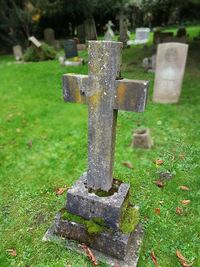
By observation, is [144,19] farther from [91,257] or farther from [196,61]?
[91,257]

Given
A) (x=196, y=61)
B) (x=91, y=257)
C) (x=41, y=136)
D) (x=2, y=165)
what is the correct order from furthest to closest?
1. (x=196, y=61)
2. (x=41, y=136)
3. (x=2, y=165)
4. (x=91, y=257)

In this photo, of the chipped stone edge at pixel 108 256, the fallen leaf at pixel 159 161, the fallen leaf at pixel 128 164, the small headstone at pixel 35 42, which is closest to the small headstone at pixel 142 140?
the fallen leaf at pixel 159 161

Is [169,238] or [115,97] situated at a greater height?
[115,97]

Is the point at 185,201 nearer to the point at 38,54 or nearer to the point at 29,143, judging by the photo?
the point at 29,143

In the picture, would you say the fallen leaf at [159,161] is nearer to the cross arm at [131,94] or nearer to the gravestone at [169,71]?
the cross arm at [131,94]

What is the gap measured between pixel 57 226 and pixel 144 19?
29226 millimetres

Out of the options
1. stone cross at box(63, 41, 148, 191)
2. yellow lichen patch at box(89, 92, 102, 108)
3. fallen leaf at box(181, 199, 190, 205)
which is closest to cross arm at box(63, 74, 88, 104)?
stone cross at box(63, 41, 148, 191)

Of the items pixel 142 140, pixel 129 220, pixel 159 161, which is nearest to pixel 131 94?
pixel 129 220

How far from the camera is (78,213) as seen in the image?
12.1ft

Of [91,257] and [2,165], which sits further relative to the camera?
[2,165]

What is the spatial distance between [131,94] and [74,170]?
2.71 metres

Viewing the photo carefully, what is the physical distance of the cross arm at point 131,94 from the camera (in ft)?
9.94

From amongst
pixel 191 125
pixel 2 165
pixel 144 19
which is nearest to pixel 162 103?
pixel 191 125

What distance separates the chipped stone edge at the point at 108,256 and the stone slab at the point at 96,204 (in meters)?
0.39
